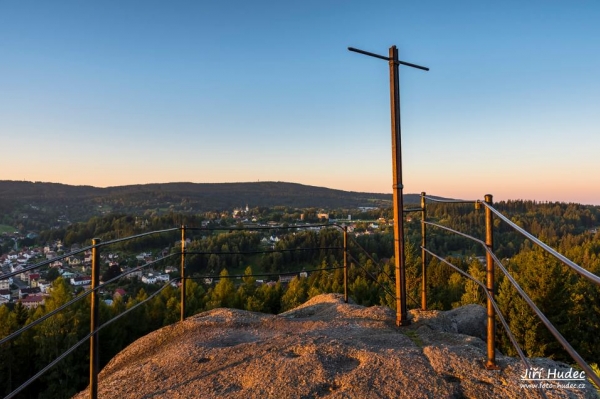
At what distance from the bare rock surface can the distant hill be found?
263ft

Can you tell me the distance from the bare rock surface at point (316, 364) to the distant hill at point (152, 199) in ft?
263

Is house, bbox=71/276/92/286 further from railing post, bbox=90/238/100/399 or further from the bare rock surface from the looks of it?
railing post, bbox=90/238/100/399

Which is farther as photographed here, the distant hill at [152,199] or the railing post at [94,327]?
the distant hill at [152,199]

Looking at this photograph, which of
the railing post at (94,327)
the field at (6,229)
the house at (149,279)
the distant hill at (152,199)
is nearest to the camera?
the railing post at (94,327)

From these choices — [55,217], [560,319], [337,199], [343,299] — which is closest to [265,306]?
[560,319]

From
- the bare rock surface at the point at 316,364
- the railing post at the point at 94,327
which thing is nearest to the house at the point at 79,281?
the bare rock surface at the point at 316,364

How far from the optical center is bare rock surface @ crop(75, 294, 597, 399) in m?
2.68

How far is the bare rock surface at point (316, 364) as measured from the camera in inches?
105

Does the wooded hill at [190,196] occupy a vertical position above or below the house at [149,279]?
above

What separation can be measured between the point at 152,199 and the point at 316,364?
12380 cm

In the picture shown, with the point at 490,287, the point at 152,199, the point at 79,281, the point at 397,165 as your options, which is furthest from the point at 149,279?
the point at 152,199

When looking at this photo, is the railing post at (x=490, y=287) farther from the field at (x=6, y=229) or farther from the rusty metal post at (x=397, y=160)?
the field at (x=6, y=229)

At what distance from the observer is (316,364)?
9.95 feet

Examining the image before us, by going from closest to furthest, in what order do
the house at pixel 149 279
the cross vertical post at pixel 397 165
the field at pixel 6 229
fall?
the cross vertical post at pixel 397 165, the house at pixel 149 279, the field at pixel 6 229
